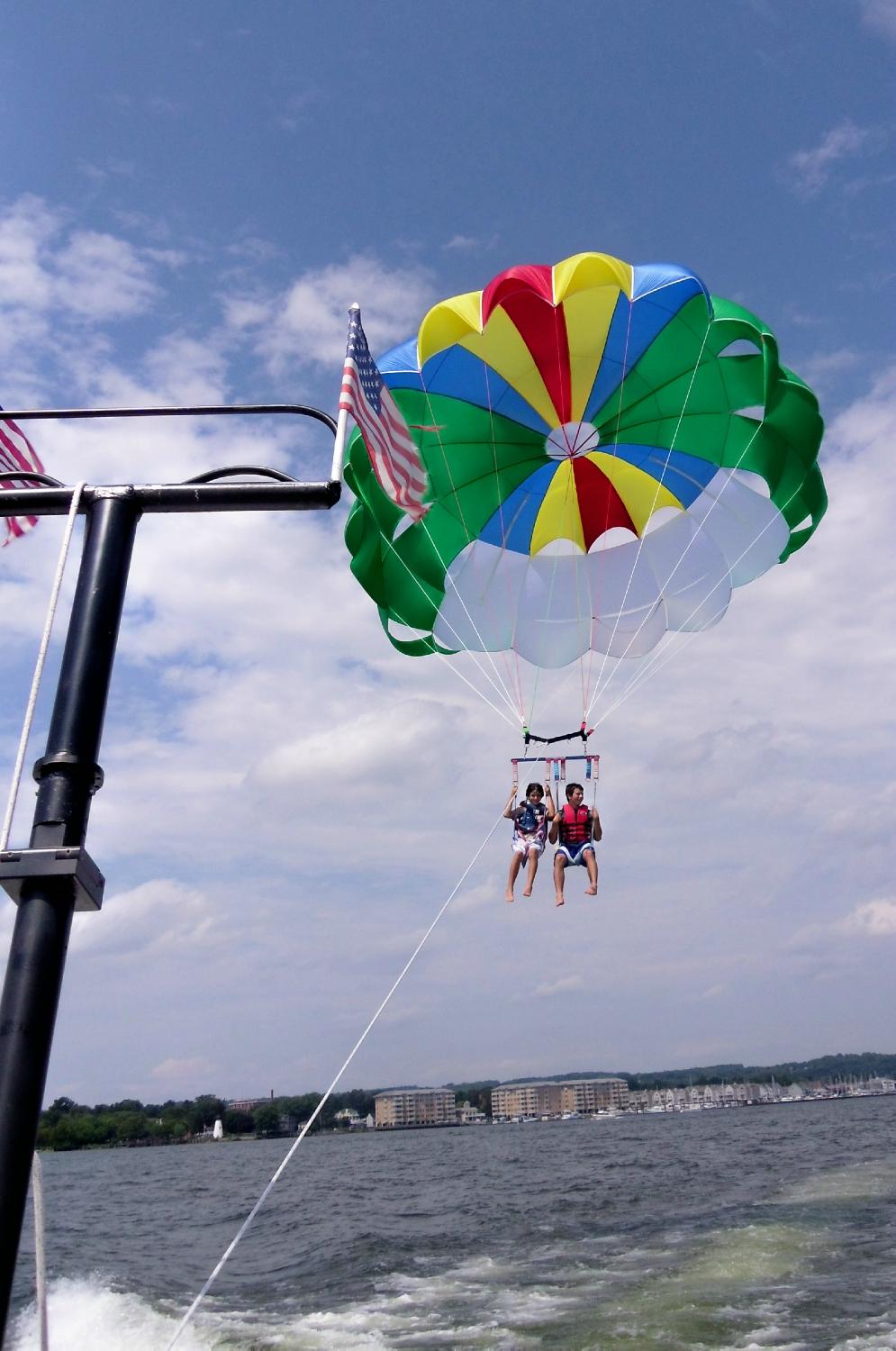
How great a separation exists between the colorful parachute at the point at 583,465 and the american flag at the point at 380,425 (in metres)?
4.00

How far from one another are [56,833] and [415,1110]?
366ft

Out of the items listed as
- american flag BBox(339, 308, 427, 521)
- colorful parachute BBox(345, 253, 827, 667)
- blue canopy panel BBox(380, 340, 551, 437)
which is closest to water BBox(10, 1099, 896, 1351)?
colorful parachute BBox(345, 253, 827, 667)

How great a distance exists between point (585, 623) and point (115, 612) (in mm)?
10253

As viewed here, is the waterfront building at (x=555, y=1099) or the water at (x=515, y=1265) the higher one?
the waterfront building at (x=555, y=1099)

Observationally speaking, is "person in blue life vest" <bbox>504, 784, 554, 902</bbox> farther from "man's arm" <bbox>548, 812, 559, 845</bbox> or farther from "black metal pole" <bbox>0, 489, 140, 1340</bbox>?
"black metal pole" <bbox>0, 489, 140, 1340</bbox>

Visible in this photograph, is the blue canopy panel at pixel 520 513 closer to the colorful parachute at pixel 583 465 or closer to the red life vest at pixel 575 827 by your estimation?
the colorful parachute at pixel 583 465

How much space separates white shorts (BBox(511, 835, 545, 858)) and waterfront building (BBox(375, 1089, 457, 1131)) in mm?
100760

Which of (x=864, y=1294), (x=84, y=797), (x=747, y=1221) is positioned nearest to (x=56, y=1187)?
(x=747, y=1221)

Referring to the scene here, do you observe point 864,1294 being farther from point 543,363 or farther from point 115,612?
point 115,612

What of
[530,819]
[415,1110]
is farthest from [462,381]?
[415,1110]

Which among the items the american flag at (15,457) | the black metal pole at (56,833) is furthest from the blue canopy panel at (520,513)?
the black metal pole at (56,833)

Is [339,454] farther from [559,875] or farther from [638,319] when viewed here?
[638,319]

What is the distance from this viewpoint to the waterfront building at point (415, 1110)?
339ft

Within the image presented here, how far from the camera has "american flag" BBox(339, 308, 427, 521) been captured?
331 centimetres
